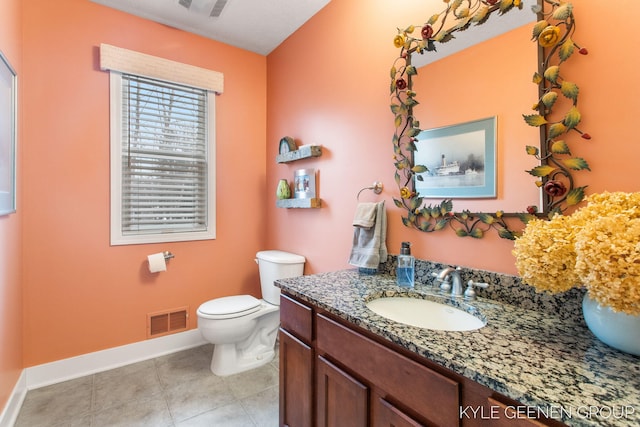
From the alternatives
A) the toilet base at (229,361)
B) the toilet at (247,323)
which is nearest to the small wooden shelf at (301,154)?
the toilet at (247,323)

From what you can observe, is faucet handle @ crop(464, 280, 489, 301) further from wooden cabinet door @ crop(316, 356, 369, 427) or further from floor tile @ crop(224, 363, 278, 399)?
floor tile @ crop(224, 363, 278, 399)

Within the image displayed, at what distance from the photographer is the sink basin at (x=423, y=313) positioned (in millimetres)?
1146

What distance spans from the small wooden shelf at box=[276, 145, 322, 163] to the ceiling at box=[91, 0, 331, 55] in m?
0.96

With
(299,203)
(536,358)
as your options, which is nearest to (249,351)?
(299,203)

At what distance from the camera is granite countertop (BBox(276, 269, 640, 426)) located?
0.58 m

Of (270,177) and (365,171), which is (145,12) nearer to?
(270,177)

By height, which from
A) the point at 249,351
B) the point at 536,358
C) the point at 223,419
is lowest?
the point at 223,419

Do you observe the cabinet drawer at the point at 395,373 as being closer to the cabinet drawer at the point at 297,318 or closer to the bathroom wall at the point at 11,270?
the cabinet drawer at the point at 297,318

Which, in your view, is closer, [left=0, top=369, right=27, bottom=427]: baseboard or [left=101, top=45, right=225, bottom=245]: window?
[left=0, top=369, right=27, bottom=427]: baseboard

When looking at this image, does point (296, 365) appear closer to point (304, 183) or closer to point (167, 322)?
point (304, 183)

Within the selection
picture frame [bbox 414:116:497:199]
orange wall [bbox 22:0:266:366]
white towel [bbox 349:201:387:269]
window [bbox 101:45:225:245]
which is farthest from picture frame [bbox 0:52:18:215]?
picture frame [bbox 414:116:497:199]

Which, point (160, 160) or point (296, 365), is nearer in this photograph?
point (296, 365)

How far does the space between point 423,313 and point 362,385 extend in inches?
16.1

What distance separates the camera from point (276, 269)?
2.30 meters
